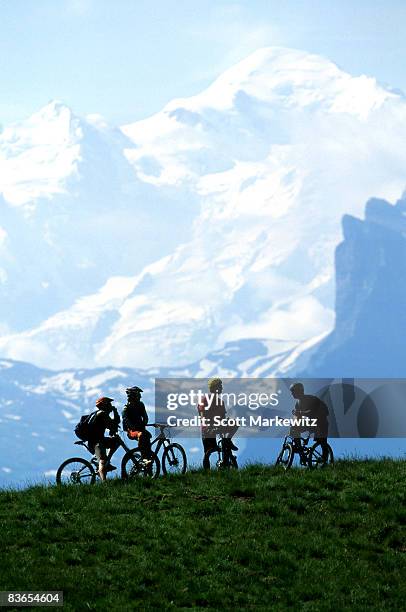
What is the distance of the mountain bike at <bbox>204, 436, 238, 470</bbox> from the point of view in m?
30.0

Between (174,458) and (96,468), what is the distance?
262cm

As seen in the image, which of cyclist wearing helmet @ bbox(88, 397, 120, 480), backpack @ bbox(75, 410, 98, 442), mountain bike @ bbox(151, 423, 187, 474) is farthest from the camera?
mountain bike @ bbox(151, 423, 187, 474)

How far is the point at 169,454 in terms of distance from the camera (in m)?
29.9

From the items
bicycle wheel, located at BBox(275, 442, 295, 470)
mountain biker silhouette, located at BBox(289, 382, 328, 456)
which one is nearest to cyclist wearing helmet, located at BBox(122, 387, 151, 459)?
bicycle wheel, located at BBox(275, 442, 295, 470)

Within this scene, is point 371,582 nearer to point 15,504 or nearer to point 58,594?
point 58,594

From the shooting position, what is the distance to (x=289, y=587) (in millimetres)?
21125

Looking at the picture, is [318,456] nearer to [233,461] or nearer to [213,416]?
[233,461]

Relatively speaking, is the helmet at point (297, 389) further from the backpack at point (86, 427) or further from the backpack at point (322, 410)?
the backpack at point (86, 427)

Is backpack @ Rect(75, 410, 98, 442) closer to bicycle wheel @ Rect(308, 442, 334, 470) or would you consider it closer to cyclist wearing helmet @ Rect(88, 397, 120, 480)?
cyclist wearing helmet @ Rect(88, 397, 120, 480)

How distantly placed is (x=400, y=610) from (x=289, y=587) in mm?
2348

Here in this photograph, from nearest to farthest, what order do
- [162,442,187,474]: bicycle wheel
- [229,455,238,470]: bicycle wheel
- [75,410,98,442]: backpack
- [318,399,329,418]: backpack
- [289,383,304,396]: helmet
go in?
[75,410,98,442]: backpack → [162,442,187,474]: bicycle wheel → [289,383,304,396]: helmet → [318,399,329,418]: backpack → [229,455,238,470]: bicycle wheel

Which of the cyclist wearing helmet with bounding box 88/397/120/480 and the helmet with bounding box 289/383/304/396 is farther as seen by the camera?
the helmet with bounding box 289/383/304/396

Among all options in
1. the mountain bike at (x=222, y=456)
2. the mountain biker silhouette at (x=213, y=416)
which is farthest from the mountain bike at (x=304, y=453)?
the mountain biker silhouette at (x=213, y=416)

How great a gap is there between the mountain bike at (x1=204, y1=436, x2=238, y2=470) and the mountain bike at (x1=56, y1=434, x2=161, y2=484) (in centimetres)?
196
